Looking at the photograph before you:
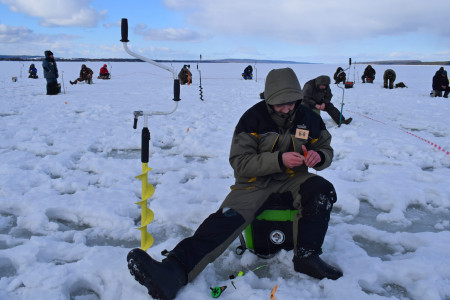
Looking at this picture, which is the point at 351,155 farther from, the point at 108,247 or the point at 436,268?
the point at 108,247

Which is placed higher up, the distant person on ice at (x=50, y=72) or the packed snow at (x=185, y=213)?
the distant person on ice at (x=50, y=72)

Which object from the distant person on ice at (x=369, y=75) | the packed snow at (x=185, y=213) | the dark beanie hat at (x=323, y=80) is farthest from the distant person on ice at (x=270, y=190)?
the distant person on ice at (x=369, y=75)

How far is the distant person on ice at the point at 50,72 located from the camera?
1219cm

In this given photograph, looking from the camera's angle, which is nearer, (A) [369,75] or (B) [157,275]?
(B) [157,275]

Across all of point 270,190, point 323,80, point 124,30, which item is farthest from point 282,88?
point 323,80

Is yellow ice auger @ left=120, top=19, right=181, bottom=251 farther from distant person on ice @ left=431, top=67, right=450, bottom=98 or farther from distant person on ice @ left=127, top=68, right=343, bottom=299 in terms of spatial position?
distant person on ice @ left=431, top=67, right=450, bottom=98

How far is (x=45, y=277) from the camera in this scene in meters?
2.16

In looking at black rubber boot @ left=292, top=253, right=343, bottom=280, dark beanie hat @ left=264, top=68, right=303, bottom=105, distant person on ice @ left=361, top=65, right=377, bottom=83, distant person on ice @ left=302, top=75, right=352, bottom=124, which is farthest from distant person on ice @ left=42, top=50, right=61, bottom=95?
distant person on ice @ left=361, top=65, right=377, bottom=83

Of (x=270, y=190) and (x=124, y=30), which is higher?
(x=124, y=30)

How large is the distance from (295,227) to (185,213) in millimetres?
1213

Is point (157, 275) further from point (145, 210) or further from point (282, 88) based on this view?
point (282, 88)

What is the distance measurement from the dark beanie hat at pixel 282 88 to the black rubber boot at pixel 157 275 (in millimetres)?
1363

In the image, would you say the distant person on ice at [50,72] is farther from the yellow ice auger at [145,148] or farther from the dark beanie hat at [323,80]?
the yellow ice auger at [145,148]

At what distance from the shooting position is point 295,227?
2363 mm
